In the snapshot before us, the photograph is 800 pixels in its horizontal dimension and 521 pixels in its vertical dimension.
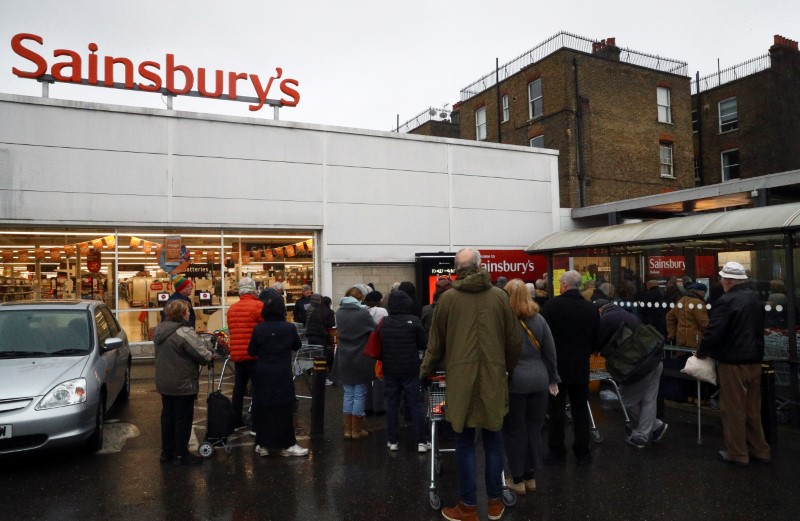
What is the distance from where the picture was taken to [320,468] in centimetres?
600

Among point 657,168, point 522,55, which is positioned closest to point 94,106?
point 522,55

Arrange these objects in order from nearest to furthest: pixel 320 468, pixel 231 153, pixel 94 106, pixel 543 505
Result: pixel 543 505, pixel 320 468, pixel 94 106, pixel 231 153

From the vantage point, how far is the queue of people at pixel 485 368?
4.43 metres

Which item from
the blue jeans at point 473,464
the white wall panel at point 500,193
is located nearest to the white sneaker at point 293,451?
the blue jeans at point 473,464

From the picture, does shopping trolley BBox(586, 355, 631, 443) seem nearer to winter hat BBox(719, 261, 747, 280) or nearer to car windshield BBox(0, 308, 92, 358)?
winter hat BBox(719, 261, 747, 280)

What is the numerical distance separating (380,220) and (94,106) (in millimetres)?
7293

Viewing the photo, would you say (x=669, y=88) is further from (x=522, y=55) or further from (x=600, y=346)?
(x=600, y=346)

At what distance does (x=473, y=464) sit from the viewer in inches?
176

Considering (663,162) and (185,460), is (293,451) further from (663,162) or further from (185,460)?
(663,162)

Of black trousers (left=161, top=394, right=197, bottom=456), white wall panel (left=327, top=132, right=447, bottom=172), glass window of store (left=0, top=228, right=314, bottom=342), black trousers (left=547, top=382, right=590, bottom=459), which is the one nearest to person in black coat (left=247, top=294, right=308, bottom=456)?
black trousers (left=161, top=394, right=197, bottom=456)

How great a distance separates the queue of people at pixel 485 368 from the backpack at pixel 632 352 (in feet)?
0.22

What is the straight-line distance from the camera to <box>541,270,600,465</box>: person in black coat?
594 cm

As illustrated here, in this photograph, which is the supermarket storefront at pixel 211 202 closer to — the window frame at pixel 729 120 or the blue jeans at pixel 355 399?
the blue jeans at pixel 355 399

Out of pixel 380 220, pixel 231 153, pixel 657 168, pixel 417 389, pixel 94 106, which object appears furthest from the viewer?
pixel 657 168
